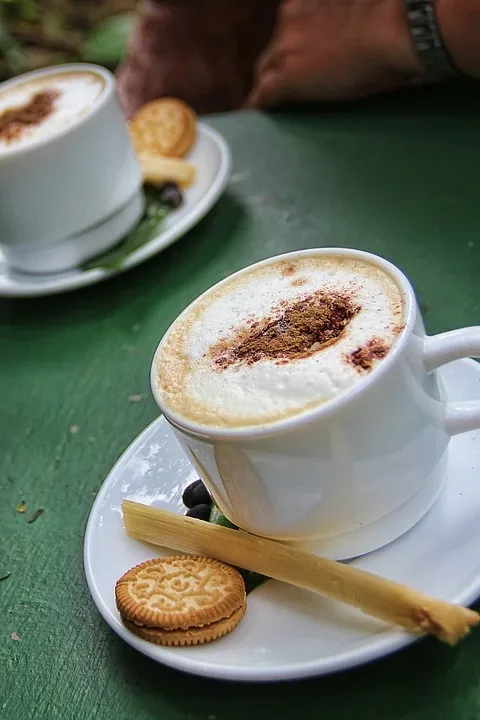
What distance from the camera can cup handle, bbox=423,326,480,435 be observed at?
65 centimetres

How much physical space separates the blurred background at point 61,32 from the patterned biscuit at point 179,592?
2663 millimetres

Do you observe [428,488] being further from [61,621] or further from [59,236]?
[59,236]

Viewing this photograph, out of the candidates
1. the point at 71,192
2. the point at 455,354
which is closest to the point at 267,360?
the point at 455,354

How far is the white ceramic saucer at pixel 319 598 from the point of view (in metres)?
0.60

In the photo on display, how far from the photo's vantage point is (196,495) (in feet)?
2.59

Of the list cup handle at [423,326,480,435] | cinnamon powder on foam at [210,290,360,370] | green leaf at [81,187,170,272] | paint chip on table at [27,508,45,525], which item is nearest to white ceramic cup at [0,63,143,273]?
green leaf at [81,187,170,272]

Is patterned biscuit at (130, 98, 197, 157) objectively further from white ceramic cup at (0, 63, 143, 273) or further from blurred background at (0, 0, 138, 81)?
blurred background at (0, 0, 138, 81)

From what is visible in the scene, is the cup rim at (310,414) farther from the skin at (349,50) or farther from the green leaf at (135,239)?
the skin at (349,50)

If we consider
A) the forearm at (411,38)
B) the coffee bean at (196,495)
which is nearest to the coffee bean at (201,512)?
the coffee bean at (196,495)

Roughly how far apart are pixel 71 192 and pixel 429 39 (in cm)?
64

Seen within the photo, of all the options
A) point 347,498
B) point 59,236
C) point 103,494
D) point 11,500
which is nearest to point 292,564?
point 347,498

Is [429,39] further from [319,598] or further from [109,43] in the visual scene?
[109,43]

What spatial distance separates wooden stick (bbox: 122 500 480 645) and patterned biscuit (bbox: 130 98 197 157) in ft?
2.87

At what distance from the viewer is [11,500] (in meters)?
0.96
